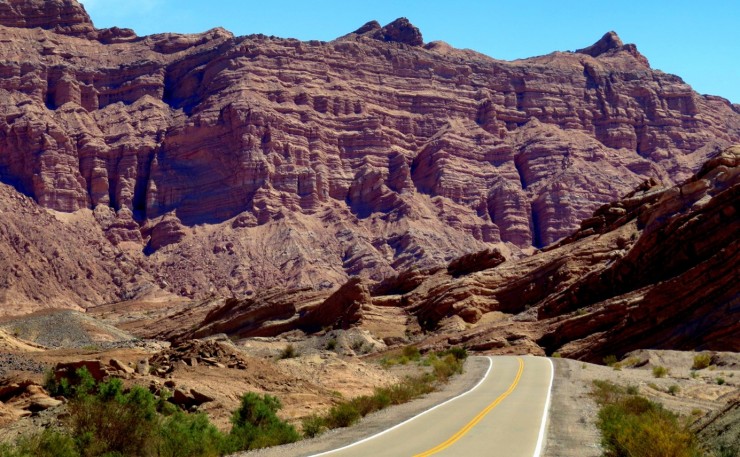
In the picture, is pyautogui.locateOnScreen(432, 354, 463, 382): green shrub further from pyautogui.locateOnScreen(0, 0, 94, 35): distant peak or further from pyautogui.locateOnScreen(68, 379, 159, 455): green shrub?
pyautogui.locateOnScreen(0, 0, 94, 35): distant peak

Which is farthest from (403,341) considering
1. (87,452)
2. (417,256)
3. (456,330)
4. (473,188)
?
(473,188)

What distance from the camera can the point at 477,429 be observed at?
63.9 feet

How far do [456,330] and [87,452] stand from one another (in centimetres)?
4038

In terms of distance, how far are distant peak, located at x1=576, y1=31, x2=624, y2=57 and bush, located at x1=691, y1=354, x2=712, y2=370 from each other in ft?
521

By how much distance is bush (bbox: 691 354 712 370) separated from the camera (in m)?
32.8

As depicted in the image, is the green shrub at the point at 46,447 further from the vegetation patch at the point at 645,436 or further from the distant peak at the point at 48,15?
the distant peak at the point at 48,15

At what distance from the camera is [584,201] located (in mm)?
136625

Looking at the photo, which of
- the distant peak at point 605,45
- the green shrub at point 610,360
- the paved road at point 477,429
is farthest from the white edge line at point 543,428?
the distant peak at point 605,45

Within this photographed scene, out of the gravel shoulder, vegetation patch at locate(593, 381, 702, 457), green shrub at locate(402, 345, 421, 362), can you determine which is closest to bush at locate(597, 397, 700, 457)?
vegetation patch at locate(593, 381, 702, 457)

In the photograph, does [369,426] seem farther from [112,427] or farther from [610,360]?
[610,360]

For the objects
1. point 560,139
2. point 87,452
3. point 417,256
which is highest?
point 560,139

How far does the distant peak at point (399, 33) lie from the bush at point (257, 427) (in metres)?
143

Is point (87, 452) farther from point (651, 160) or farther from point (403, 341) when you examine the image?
point (651, 160)

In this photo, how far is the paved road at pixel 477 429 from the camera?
1678 centimetres
